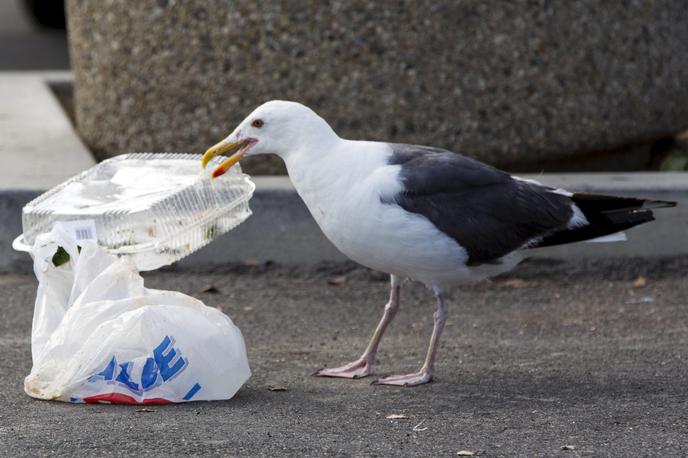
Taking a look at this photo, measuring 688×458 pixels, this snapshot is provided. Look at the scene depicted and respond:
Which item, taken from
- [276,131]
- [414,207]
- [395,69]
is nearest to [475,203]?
[414,207]

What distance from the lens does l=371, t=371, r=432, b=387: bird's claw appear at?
4691 millimetres

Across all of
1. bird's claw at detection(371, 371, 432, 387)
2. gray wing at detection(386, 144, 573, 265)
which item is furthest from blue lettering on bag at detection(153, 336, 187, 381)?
gray wing at detection(386, 144, 573, 265)

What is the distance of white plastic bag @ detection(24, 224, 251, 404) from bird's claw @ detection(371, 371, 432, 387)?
1.85 ft

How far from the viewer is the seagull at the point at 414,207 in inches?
182

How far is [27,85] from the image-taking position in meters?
9.70

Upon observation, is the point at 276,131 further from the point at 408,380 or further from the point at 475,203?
the point at 408,380

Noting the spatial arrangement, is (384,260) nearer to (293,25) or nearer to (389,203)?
(389,203)

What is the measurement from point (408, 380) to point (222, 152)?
3.62ft

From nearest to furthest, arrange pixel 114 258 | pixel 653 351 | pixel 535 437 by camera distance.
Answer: pixel 535 437 → pixel 114 258 → pixel 653 351

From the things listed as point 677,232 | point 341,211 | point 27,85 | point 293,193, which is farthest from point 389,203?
point 27,85

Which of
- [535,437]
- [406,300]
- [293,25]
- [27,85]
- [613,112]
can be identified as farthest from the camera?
[27,85]

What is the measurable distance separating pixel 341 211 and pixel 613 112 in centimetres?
337

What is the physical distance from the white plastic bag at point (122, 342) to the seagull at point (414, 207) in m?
0.54

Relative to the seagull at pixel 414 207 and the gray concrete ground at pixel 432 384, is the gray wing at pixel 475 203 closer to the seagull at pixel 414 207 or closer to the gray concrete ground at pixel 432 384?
the seagull at pixel 414 207
